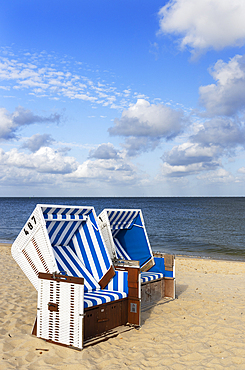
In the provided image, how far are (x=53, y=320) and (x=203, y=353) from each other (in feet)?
6.63

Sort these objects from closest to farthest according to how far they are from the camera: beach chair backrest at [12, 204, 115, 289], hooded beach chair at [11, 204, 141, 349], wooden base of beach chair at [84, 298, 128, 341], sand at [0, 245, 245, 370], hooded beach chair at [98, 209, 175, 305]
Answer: sand at [0, 245, 245, 370] → hooded beach chair at [11, 204, 141, 349] → wooden base of beach chair at [84, 298, 128, 341] → beach chair backrest at [12, 204, 115, 289] → hooded beach chair at [98, 209, 175, 305]

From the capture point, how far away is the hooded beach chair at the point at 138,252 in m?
6.21

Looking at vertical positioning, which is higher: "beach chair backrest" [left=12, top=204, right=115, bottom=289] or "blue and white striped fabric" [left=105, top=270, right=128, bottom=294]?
"beach chair backrest" [left=12, top=204, right=115, bottom=289]

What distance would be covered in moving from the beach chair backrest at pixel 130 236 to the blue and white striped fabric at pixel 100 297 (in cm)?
202

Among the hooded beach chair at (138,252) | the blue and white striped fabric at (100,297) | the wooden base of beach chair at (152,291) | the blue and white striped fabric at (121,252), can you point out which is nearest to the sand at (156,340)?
the wooden base of beach chair at (152,291)

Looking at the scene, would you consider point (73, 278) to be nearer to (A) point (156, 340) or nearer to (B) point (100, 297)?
(B) point (100, 297)

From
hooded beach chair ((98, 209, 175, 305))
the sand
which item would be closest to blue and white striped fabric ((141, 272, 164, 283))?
hooded beach chair ((98, 209, 175, 305))

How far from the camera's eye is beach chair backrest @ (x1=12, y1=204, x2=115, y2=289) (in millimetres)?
4586

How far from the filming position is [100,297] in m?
4.55

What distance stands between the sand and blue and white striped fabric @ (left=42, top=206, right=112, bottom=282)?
1.17m

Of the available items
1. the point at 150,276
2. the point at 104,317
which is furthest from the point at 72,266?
the point at 150,276

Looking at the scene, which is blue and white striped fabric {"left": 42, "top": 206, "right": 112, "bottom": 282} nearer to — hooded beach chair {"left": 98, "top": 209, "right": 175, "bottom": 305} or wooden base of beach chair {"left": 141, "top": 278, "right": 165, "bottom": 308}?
hooded beach chair {"left": 98, "top": 209, "right": 175, "bottom": 305}

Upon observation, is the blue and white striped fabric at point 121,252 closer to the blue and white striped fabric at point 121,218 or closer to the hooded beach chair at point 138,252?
the hooded beach chair at point 138,252

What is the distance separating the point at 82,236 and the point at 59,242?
427 mm
